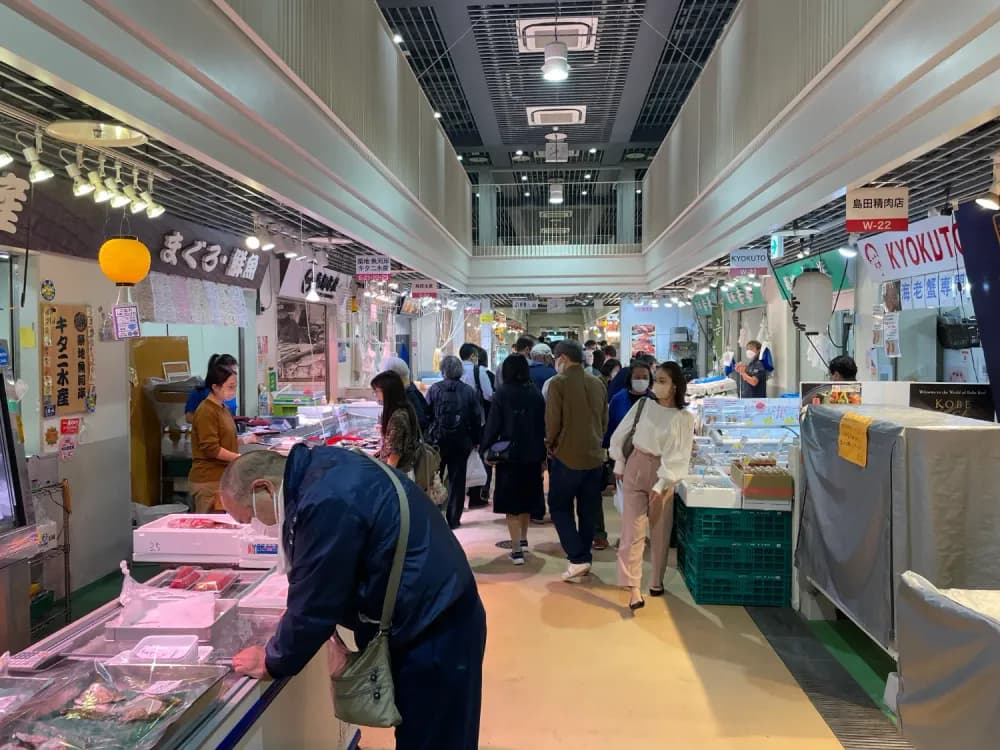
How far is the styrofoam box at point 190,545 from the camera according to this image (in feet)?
10.7

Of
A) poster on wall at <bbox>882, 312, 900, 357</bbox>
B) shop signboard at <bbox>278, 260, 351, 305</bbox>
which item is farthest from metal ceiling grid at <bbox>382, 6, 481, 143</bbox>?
poster on wall at <bbox>882, 312, 900, 357</bbox>

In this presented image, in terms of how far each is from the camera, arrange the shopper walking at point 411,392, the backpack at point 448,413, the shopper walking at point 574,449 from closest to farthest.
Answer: the shopper walking at point 411,392 < the shopper walking at point 574,449 < the backpack at point 448,413

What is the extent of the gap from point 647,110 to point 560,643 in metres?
11.1

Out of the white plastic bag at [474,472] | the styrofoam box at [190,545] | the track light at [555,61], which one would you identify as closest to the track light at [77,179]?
the styrofoam box at [190,545]

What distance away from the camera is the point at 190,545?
326 centimetres

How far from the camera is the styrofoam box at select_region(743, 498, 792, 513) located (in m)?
4.83

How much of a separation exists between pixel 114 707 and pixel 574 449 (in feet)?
12.7

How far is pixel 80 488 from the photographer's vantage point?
5324mm

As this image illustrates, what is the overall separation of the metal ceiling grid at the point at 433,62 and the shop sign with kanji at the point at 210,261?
12.3 feet

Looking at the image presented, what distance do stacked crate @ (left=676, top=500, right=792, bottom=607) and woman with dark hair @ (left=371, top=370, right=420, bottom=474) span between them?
6.88ft

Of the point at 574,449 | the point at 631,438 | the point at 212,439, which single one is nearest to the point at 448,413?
the point at 574,449

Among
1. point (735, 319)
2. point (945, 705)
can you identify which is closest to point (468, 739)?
point (945, 705)

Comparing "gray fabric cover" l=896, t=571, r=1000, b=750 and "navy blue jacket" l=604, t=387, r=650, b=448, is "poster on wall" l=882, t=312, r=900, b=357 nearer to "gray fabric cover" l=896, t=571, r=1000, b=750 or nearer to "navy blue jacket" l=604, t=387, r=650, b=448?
"navy blue jacket" l=604, t=387, r=650, b=448

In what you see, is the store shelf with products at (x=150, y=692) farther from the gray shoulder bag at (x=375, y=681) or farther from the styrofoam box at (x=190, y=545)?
the styrofoam box at (x=190, y=545)
